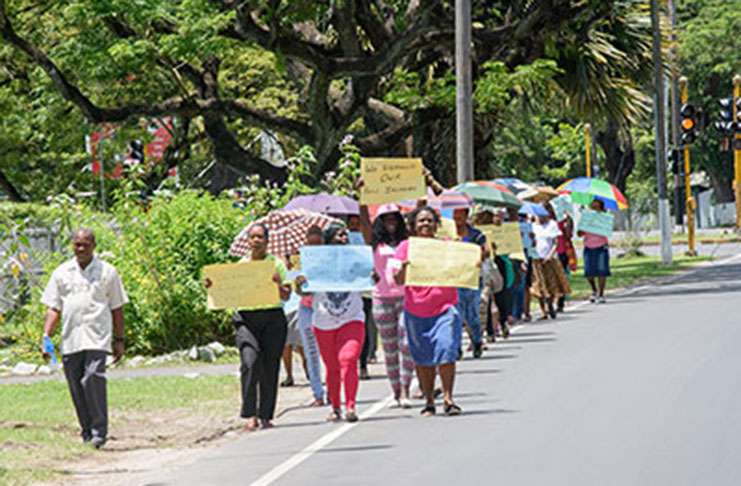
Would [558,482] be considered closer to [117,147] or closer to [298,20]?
[298,20]

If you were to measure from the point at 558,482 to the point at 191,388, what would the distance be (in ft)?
25.9

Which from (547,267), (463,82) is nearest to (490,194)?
(547,267)

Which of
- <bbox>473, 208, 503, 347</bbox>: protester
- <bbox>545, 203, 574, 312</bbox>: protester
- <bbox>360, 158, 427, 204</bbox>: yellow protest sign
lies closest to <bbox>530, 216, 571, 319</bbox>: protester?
<bbox>545, 203, 574, 312</bbox>: protester

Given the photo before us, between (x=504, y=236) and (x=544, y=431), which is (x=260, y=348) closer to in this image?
(x=544, y=431)

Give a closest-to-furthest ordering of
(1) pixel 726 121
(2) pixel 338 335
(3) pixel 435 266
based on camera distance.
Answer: (3) pixel 435 266
(2) pixel 338 335
(1) pixel 726 121

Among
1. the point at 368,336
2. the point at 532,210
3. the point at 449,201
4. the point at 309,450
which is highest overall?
the point at 449,201

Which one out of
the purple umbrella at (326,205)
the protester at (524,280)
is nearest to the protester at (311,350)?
the purple umbrella at (326,205)

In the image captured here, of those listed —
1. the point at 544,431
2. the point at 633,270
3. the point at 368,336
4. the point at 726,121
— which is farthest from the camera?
the point at 726,121

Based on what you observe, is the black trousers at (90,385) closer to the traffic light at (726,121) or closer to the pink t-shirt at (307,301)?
the pink t-shirt at (307,301)

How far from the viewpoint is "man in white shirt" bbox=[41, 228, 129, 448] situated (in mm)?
12109

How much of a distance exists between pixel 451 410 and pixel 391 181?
3.00 metres

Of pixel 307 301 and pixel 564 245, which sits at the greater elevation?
pixel 564 245

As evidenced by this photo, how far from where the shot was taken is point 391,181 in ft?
48.5

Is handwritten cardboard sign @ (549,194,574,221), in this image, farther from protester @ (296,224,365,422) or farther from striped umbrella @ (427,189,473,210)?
protester @ (296,224,365,422)
